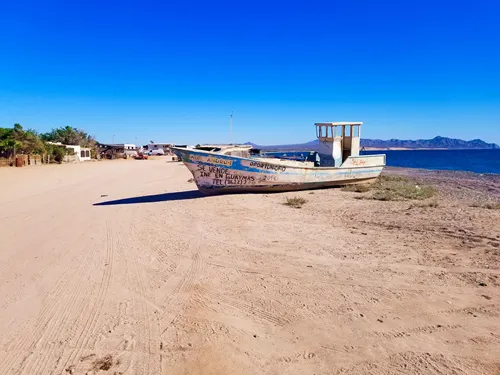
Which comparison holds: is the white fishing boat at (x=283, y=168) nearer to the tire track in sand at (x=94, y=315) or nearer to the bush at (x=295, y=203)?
the bush at (x=295, y=203)

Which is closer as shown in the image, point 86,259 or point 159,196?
point 86,259

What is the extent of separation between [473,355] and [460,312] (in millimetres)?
796

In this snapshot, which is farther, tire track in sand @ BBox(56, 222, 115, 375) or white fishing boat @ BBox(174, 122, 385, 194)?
white fishing boat @ BBox(174, 122, 385, 194)

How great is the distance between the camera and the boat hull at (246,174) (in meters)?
12.0

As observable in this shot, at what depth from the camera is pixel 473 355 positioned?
3117 mm

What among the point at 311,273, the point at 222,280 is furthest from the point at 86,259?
the point at 311,273

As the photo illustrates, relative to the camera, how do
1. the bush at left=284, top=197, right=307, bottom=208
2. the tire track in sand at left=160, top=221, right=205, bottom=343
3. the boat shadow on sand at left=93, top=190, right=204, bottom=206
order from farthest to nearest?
the boat shadow on sand at left=93, top=190, right=204, bottom=206 → the bush at left=284, top=197, right=307, bottom=208 → the tire track in sand at left=160, top=221, right=205, bottom=343

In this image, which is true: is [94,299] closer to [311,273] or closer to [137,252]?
[137,252]

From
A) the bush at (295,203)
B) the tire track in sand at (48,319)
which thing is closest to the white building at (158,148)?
the bush at (295,203)

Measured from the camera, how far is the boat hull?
1197 centimetres

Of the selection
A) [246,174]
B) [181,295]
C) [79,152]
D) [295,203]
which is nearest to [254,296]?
[181,295]

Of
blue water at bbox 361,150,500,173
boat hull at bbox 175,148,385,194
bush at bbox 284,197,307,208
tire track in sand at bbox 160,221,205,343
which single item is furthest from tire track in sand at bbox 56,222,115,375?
blue water at bbox 361,150,500,173

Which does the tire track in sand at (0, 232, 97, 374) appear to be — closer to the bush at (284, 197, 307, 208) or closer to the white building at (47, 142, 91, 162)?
the bush at (284, 197, 307, 208)

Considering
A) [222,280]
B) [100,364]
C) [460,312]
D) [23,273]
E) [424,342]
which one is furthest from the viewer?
[23,273]
